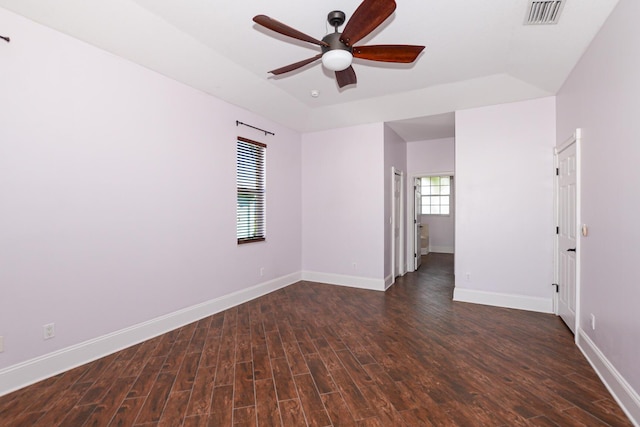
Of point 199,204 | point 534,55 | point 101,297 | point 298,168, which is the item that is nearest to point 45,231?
point 101,297

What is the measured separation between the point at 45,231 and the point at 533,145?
558 cm

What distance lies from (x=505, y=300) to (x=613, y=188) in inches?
96.0

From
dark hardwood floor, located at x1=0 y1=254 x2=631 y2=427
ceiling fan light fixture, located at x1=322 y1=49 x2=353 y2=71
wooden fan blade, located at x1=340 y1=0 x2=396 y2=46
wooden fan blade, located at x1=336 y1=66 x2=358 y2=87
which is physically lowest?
dark hardwood floor, located at x1=0 y1=254 x2=631 y2=427

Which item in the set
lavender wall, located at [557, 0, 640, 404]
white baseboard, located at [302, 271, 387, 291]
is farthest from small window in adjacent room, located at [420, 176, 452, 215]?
lavender wall, located at [557, 0, 640, 404]

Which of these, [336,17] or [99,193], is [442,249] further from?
[99,193]

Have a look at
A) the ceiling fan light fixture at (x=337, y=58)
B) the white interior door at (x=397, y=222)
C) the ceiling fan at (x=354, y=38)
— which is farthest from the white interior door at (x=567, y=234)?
the ceiling fan light fixture at (x=337, y=58)

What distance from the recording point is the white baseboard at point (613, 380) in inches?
76.5

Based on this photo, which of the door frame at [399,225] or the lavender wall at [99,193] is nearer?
the lavender wall at [99,193]

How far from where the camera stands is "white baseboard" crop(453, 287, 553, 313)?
402 cm

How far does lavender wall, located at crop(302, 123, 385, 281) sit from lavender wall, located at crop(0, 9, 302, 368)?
6.15 feet

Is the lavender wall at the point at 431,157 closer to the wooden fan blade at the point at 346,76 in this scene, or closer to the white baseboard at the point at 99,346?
the wooden fan blade at the point at 346,76

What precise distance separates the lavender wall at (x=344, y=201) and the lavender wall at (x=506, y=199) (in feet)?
4.32

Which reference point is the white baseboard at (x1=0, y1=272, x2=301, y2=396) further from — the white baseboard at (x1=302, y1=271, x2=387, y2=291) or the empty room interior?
the white baseboard at (x1=302, y1=271, x2=387, y2=291)

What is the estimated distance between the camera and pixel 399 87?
4.24 meters
